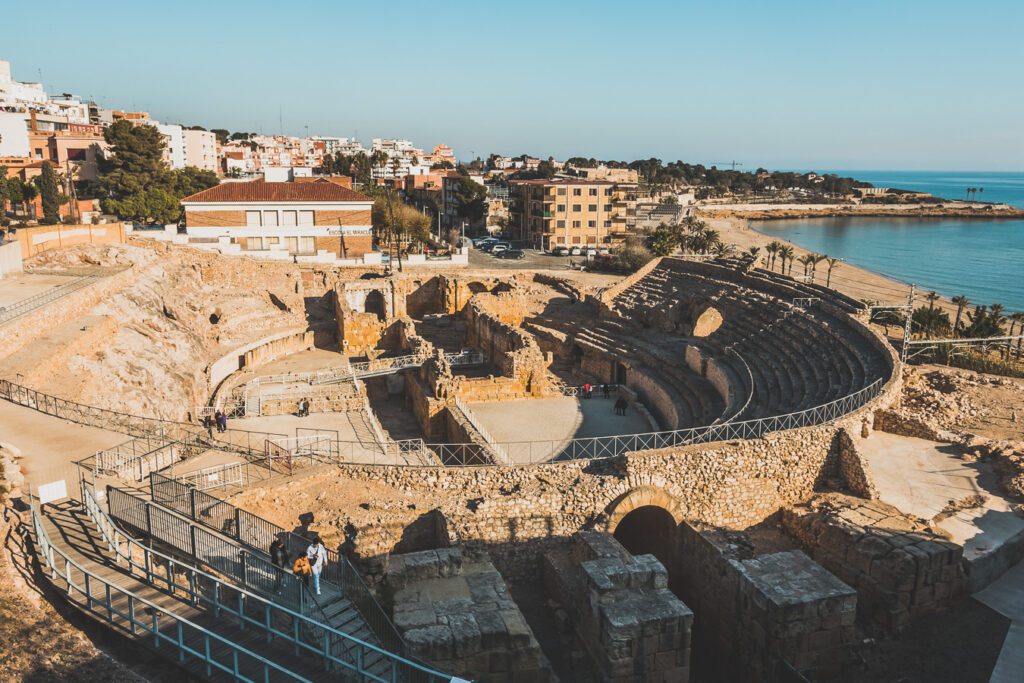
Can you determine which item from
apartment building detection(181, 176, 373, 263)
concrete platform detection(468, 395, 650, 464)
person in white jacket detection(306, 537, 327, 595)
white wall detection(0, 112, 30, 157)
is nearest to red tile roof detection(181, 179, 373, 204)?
apartment building detection(181, 176, 373, 263)

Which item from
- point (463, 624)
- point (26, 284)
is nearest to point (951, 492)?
point (463, 624)

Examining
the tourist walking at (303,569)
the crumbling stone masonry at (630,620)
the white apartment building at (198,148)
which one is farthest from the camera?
the white apartment building at (198,148)

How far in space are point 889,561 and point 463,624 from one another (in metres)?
8.18

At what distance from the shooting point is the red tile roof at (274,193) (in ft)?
156

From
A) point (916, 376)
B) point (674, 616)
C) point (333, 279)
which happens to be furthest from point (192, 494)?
point (333, 279)

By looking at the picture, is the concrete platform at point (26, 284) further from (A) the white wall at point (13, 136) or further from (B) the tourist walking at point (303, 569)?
(A) the white wall at point (13, 136)

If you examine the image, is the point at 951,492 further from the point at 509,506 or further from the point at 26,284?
the point at 26,284

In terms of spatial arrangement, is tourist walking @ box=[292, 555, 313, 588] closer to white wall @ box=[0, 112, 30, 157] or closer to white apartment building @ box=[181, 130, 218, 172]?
white wall @ box=[0, 112, 30, 157]

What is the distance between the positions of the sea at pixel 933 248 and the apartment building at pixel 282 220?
42.1m

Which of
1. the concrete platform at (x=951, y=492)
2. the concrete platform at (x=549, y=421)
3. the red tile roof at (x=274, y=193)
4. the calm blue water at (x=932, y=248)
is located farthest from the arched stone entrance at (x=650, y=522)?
the calm blue water at (x=932, y=248)

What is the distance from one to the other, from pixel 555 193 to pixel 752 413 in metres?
43.9

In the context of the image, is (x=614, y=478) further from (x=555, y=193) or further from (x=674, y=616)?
(x=555, y=193)

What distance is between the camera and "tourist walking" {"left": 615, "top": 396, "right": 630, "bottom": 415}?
26141mm

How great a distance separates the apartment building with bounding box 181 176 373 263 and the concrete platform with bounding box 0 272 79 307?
16494 millimetres
